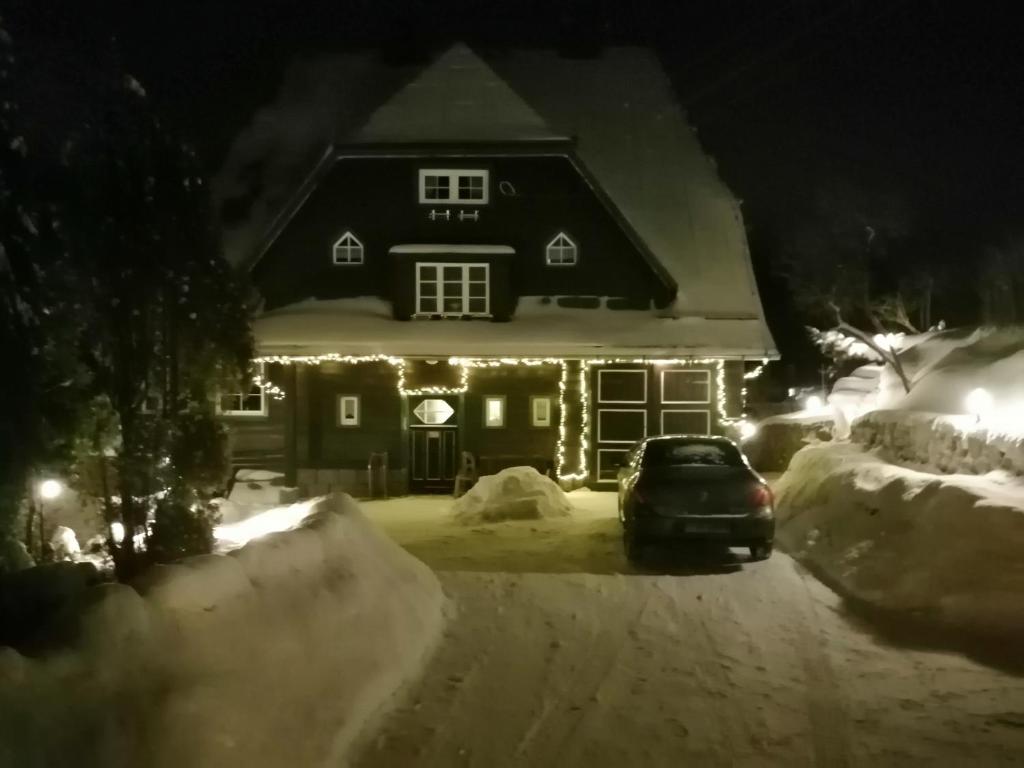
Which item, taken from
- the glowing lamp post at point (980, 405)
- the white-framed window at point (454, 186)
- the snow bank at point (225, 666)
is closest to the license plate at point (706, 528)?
the glowing lamp post at point (980, 405)

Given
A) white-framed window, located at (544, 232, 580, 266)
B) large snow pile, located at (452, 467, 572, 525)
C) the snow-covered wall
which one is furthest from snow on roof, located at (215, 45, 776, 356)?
large snow pile, located at (452, 467, 572, 525)

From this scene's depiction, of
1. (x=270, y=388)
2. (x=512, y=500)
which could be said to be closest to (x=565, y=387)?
(x=512, y=500)

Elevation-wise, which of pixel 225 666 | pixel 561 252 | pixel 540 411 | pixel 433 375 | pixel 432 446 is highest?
pixel 561 252

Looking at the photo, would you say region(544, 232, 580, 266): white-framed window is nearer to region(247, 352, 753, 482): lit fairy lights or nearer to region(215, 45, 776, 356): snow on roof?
region(215, 45, 776, 356): snow on roof

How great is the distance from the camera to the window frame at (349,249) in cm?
2341

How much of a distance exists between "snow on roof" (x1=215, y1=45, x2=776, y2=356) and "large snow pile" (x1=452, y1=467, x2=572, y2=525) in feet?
20.0

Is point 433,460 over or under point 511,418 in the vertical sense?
under

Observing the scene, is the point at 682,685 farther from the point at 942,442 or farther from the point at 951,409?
the point at 951,409

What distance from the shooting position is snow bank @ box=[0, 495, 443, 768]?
16.7ft

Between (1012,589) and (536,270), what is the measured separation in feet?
51.3

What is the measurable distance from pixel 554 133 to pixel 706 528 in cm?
1322

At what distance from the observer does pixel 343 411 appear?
22.2 m

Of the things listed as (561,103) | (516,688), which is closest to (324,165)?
(561,103)

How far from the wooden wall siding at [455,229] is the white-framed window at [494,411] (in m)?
2.73
